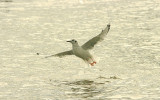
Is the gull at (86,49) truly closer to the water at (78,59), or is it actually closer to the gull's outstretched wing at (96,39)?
the gull's outstretched wing at (96,39)

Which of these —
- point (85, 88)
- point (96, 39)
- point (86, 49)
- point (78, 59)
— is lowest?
point (85, 88)

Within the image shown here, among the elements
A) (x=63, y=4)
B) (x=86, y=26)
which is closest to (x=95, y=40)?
(x=86, y=26)

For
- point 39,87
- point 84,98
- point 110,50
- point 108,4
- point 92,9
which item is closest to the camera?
point 84,98

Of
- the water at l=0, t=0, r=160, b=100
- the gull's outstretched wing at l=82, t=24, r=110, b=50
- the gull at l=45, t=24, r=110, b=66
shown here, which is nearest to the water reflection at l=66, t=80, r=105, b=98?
the water at l=0, t=0, r=160, b=100

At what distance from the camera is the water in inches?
606

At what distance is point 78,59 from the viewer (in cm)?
2138

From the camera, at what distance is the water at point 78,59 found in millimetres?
15398

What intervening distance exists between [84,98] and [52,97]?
3.31 ft

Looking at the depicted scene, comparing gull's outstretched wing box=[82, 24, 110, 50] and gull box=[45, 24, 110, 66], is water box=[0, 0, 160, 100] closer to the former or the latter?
gull box=[45, 24, 110, 66]

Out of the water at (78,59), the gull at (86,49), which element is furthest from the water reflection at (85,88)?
the gull at (86,49)

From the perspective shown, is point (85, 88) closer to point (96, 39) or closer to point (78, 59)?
point (96, 39)

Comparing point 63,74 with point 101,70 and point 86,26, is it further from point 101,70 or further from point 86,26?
point 86,26

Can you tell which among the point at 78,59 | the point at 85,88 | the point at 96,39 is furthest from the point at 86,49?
the point at 78,59

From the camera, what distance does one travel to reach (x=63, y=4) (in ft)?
153
